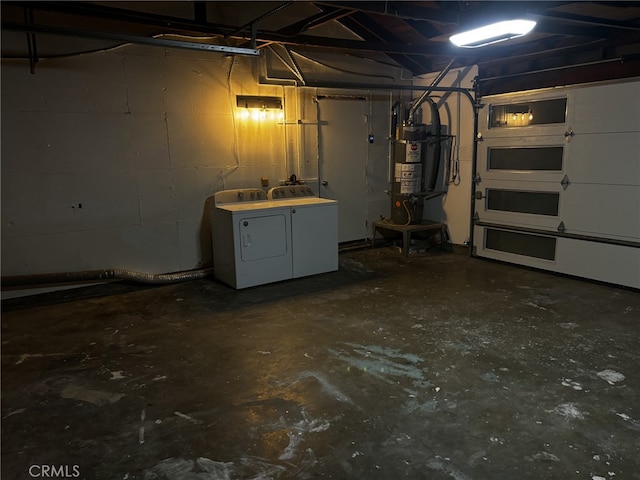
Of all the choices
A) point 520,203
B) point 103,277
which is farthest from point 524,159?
point 103,277

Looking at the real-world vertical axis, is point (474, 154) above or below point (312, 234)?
above

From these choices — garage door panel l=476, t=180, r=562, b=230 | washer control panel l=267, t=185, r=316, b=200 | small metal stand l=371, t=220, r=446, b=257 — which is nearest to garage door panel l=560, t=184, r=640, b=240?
garage door panel l=476, t=180, r=562, b=230

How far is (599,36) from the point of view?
14.1 ft

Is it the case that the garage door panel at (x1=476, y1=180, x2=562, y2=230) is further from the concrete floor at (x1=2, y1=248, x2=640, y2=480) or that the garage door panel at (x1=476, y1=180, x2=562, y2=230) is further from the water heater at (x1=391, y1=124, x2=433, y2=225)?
the concrete floor at (x1=2, y1=248, x2=640, y2=480)

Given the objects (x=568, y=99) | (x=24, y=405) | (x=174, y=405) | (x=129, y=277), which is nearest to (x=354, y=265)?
(x=129, y=277)

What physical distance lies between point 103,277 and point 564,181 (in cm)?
484

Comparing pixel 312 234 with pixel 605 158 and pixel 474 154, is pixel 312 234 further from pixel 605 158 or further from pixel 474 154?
pixel 605 158

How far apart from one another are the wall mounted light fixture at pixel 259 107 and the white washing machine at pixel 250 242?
3.30 feet

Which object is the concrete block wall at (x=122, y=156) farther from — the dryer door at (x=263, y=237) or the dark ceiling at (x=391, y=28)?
the dryer door at (x=263, y=237)

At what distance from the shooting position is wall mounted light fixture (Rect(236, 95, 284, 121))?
519cm

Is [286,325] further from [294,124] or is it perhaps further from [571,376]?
[294,124]

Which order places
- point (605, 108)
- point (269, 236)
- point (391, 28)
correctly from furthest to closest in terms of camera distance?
point (391, 28) < point (269, 236) < point (605, 108)

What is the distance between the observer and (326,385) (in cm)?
277

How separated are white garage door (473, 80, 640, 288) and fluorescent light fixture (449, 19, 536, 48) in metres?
1.69
